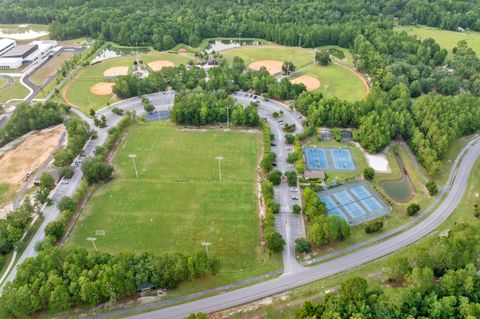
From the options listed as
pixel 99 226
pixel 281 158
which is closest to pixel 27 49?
pixel 99 226

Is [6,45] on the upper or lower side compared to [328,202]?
upper

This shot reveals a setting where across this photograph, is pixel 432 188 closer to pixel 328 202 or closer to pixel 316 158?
pixel 328 202

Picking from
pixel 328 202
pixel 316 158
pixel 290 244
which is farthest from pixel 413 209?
pixel 290 244

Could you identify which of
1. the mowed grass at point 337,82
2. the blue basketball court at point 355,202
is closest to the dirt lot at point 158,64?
the mowed grass at point 337,82

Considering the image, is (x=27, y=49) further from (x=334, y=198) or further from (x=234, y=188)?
(x=334, y=198)

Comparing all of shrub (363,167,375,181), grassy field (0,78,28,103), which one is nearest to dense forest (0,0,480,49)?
grassy field (0,78,28,103)

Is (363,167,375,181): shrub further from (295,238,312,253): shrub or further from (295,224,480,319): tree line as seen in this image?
(295,238,312,253): shrub
